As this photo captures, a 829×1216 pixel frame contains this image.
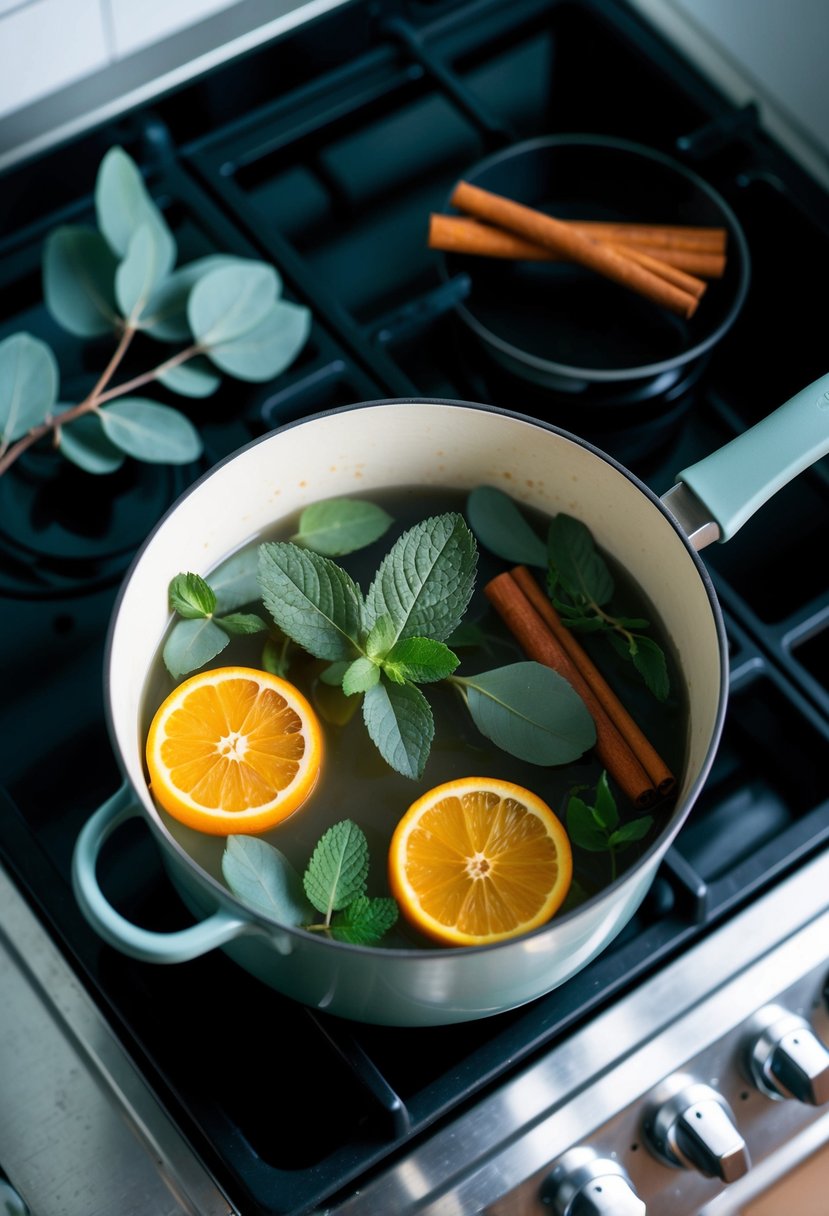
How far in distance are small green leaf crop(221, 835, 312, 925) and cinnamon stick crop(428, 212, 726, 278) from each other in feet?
1.59

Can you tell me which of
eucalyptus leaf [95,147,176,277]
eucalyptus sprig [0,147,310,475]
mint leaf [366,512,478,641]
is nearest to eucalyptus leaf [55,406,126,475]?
eucalyptus sprig [0,147,310,475]

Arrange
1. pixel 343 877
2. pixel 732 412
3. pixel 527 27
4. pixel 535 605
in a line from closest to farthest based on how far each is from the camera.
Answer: pixel 343 877, pixel 535 605, pixel 732 412, pixel 527 27

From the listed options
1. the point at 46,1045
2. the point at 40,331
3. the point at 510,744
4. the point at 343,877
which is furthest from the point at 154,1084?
the point at 40,331

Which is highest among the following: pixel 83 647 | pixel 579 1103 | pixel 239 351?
pixel 239 351

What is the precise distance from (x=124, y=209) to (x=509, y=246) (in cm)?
28

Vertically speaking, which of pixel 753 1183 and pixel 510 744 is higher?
pixel 510 744

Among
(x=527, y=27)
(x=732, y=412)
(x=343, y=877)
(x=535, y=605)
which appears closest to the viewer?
(x=343, y=877)

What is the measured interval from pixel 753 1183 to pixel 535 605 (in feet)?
1.32

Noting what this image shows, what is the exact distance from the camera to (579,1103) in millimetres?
754

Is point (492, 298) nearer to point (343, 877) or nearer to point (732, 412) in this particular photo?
point (732, 412)

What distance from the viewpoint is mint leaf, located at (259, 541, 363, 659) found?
30.3 inches

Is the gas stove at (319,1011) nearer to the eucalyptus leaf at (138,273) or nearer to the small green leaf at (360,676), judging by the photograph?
the eucalyptus leaf at (138,273)

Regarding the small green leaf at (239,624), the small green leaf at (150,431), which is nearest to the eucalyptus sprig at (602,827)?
the small green leaf at (239,624)

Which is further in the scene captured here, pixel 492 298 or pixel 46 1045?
pixel 492 298
